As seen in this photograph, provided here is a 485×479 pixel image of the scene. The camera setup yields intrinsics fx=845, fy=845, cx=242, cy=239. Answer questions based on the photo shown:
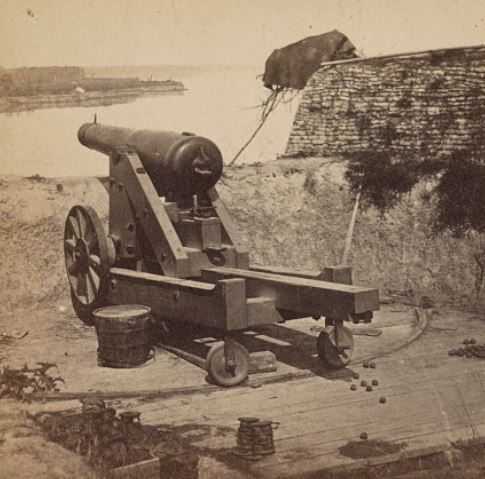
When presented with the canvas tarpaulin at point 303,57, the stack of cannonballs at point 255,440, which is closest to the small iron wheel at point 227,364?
the stack of cannonballs at point 255,440

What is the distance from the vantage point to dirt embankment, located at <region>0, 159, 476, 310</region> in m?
11.4

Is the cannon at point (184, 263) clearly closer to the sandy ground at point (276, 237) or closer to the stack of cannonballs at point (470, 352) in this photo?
the sandy ground at point (276, 237)

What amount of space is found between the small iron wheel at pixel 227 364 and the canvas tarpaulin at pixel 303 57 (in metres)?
10.6

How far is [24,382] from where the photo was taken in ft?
24.6

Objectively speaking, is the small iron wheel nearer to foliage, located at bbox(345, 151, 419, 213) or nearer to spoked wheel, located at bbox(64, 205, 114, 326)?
spoked wheel, located at bbox(64, 205, 114, 326)

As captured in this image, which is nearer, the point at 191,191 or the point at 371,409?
the point at 371,409

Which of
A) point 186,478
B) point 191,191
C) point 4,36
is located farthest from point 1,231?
point 186,478

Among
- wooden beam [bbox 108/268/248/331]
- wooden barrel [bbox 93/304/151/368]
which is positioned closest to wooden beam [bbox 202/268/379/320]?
wooden beam [bbox 108/268/248/331]

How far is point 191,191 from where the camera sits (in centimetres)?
922

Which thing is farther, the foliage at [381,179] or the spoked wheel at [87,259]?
the foliage at [381,179]

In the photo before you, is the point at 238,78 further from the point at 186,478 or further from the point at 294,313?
the point at 186,478

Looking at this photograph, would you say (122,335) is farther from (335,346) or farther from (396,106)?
(396,106)

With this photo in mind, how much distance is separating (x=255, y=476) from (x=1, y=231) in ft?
22.6

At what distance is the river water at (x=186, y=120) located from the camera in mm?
11497
